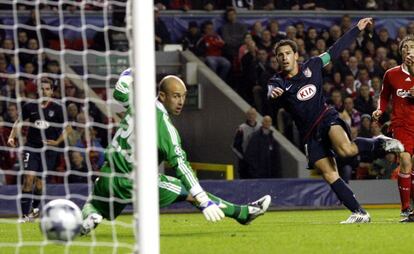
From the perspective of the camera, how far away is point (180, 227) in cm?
1206

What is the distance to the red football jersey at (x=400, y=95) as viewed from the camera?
1252 cm

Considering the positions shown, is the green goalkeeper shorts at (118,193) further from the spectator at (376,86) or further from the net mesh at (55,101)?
the spectator at (376,86)

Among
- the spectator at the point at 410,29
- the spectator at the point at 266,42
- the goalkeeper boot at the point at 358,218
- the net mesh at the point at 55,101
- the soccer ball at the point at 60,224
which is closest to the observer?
the soccer ball at the point at 60,224

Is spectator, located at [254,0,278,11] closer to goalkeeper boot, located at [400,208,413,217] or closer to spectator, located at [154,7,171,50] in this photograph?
spectator, located at [154,7,171,50]

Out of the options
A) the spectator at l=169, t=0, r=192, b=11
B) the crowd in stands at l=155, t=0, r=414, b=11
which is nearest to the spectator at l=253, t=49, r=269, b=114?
the crowd in stands at l=155, t=0, r=414, b=11

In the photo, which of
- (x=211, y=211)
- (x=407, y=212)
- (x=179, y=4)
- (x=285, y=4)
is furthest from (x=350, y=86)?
(x=211, y=211)

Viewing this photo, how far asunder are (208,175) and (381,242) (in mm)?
11869

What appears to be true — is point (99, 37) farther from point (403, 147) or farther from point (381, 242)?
point (381, 242)

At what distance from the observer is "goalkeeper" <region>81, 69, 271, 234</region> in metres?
9.93

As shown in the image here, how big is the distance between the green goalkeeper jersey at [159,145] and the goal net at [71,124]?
0.12 m

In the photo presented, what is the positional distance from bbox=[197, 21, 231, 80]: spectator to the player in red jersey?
30.0 feet

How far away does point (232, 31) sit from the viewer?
2216cm

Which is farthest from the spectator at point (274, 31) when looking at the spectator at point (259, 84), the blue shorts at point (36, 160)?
the blue shorts at point (36, 160)

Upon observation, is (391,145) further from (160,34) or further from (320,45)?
(160,34)
